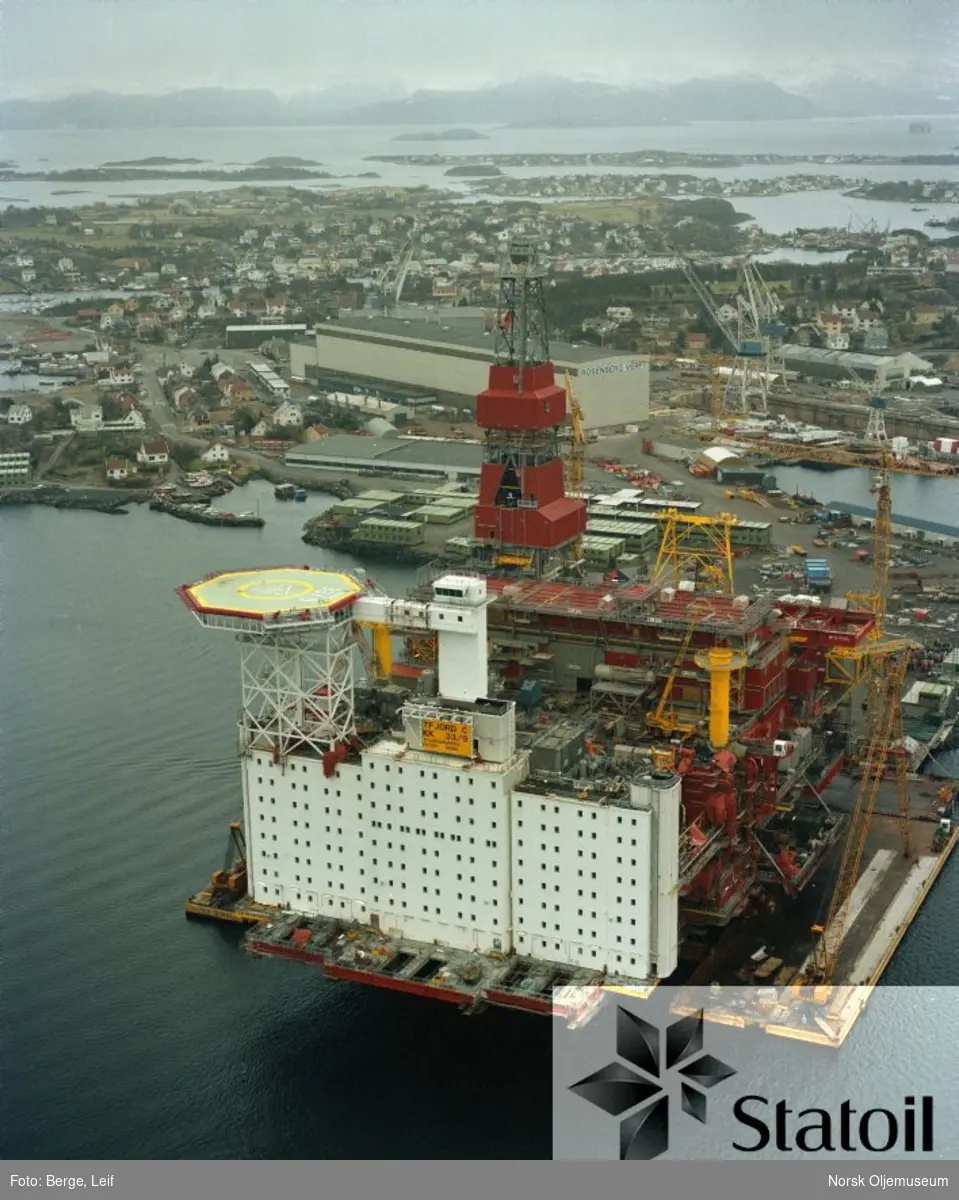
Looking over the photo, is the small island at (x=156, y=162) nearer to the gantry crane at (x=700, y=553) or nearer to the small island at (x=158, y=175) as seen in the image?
the small island at (x=158, y=175)

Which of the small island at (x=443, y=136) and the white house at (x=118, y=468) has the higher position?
the small island at (x=443, y=136)

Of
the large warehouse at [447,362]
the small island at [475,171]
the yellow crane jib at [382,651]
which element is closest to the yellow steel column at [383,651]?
the yellow crane jib at [382,651]

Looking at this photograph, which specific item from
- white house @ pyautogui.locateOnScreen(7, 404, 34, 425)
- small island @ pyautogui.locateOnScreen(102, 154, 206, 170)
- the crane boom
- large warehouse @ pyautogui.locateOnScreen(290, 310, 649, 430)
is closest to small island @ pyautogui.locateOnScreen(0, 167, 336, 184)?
small island @ pyautogui.locateOnScreen(102, 154, 206, 170)

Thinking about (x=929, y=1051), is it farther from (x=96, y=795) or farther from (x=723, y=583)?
(x=96, y=795)

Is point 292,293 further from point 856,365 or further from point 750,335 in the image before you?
point 856,365

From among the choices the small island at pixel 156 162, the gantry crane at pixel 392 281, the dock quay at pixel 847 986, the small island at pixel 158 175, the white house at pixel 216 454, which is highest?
the small island at pixel 156 162

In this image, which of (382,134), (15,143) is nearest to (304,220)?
(382,134)
